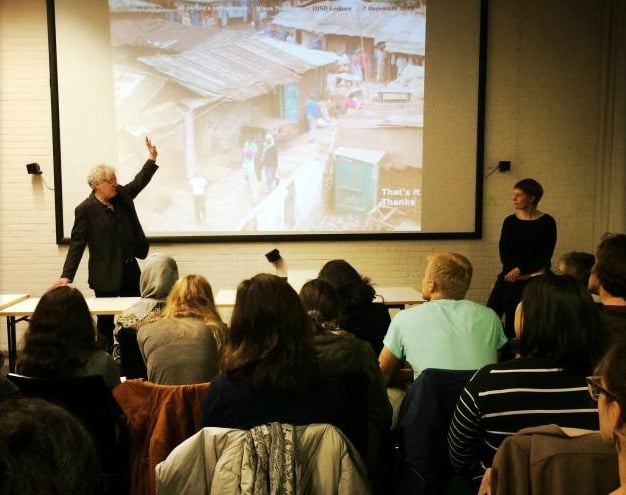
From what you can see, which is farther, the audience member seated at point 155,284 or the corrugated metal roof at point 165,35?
the corrugated metal roof at point 165,35

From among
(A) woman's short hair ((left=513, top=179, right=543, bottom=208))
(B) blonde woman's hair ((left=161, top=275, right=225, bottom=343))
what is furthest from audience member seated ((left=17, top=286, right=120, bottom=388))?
(A) woman's short hair ((left=513, top=179, right=543, bottom=208))

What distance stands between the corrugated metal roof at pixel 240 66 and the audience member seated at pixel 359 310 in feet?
9.37

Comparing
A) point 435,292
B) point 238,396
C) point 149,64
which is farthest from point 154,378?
point 149,64

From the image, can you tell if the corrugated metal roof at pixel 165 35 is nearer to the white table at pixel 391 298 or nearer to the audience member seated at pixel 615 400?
the white table at pixel 391 298

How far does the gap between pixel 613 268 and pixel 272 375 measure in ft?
5.48

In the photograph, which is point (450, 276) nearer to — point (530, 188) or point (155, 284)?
point (155, 284)

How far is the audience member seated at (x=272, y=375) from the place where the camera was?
181cm

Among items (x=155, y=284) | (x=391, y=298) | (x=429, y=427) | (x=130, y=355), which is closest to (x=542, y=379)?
(x=429, y=427)

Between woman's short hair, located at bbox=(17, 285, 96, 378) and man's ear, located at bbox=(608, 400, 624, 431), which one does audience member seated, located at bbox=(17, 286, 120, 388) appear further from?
man's ear, located at bbox=(608, 400, 624, 431)

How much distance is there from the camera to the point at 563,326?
6.01ft

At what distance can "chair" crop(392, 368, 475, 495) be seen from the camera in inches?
80.5

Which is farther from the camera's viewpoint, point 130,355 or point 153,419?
point 130,355

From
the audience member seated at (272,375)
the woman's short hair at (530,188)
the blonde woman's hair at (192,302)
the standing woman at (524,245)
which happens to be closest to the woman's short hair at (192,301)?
the blonde woman's hair at (192,302)

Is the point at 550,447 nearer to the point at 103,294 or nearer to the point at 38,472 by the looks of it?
the point at 38,472
